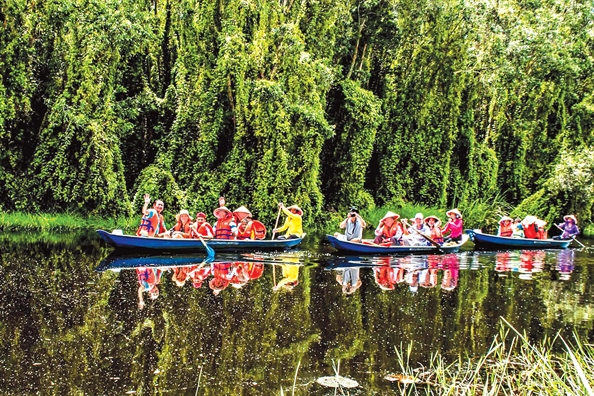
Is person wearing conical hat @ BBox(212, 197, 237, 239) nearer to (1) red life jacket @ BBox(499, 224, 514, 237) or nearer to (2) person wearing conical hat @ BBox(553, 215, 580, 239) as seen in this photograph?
(1) red life jacket @ BBox(499, 224, 514, 237)

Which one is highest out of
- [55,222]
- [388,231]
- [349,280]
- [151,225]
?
[151,225]

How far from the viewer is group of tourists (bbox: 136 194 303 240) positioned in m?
14.1

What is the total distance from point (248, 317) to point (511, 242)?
35.3 ft

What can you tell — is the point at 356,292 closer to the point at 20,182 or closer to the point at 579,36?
the point at 20,182

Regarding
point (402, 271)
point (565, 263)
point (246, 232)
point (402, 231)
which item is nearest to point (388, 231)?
point (402, 231)

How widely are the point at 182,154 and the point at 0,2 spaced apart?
5893 mm

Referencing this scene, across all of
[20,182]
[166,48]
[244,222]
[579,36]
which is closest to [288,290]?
[244,222]

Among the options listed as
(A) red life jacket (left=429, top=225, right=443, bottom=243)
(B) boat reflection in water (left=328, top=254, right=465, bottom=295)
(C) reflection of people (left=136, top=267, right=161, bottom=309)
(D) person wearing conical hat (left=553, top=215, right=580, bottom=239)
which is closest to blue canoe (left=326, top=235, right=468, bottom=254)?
(B) boat reflection in water (left=328, top=254, right=465, bottom=295)

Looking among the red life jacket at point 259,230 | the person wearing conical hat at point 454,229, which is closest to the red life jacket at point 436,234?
the person wearing conical hat at point 454,229

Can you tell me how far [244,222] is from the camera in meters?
15.3

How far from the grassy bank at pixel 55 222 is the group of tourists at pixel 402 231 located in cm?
626

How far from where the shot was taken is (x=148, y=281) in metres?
10.2

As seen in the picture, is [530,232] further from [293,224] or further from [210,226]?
[210,226]

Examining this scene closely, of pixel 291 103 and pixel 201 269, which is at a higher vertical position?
pixel 291 103
